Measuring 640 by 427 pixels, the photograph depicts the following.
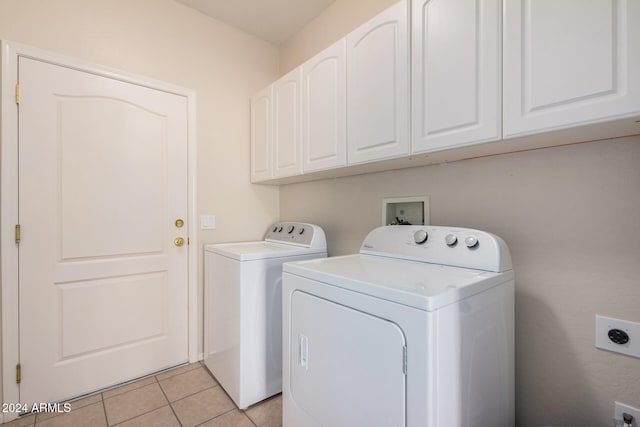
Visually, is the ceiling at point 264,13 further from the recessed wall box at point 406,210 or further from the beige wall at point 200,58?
the recessed wall box at point 406,210

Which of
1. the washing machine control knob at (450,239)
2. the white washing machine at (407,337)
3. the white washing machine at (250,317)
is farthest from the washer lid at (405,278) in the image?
the white washing machine at (250,317)

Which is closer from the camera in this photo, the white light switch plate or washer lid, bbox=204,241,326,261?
washer lid, bbox=204,241,326,261

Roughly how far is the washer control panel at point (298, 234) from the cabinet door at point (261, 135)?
425 millimetres

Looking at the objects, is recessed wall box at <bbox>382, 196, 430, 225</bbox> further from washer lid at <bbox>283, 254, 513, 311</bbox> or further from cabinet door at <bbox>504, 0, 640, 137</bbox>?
cabinet door at <bbox>504, 0, 640, 137</bbox>

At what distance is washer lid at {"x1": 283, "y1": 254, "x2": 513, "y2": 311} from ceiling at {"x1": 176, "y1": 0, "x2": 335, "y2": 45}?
6.43 feet

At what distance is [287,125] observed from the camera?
203 cm

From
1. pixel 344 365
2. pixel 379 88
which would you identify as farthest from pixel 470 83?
pixel 344 365

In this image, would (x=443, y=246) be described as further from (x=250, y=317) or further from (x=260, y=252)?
(x=250, y=317)

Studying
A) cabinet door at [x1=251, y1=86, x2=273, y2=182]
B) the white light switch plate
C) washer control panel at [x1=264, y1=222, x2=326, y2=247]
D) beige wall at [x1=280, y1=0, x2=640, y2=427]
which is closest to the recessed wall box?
beige wall at [x1=280, y1=0, x2=640, y2=427]

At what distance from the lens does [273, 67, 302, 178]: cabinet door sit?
1.93 meters

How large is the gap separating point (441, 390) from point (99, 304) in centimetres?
203

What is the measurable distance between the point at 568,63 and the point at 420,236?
31.6 inches

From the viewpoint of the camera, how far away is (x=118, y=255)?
6.21 ft

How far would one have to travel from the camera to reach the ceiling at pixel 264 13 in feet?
6.96
